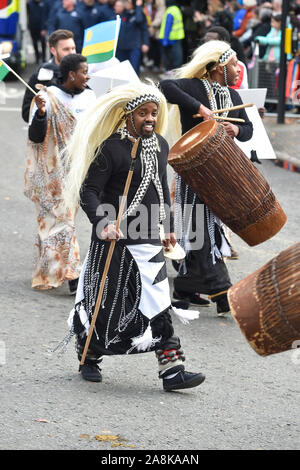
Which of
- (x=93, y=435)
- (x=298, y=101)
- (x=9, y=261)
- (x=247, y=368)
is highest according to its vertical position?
(x=93, y=435)

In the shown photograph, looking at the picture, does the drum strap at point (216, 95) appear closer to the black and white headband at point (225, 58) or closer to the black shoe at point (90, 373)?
the black and white headband at point (225, 58)

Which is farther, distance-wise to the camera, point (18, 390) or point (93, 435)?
point (18, 390)

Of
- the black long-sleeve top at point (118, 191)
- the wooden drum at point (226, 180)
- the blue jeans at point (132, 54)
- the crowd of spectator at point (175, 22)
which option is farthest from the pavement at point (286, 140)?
the black long-sleeve top at point (118, 191)

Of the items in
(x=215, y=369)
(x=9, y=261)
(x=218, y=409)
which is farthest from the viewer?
(x=9, y=261)

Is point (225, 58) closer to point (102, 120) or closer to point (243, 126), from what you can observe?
point (243, 126)

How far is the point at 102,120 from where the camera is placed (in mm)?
5609

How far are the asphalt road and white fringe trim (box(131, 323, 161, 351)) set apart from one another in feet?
0.85

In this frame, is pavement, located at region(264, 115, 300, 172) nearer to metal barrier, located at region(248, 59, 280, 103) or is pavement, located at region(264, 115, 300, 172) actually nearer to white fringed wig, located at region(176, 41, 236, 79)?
metal barrier, located at region(248, 59, 280, 103)

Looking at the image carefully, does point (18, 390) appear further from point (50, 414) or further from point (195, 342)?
point (195, 342)

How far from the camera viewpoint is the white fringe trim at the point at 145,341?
5.62 m

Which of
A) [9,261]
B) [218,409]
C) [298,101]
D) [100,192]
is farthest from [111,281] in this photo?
[298,101]

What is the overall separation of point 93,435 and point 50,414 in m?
0.36

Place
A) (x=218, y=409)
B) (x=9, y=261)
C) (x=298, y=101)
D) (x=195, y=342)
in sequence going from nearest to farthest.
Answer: (x=218, y=409), (x=195, y=342), (x=9, y=261), (x=298, y=101)

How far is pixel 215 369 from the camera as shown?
612cm
